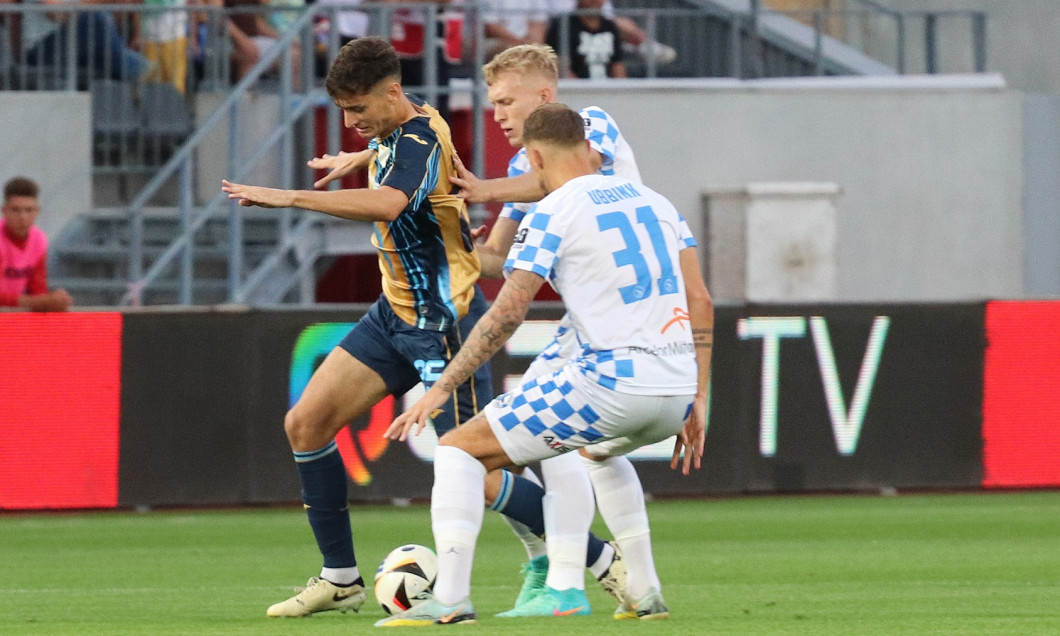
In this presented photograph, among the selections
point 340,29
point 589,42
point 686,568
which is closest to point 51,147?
point 340,29

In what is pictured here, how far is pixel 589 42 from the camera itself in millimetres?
16562

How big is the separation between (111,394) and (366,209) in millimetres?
5907

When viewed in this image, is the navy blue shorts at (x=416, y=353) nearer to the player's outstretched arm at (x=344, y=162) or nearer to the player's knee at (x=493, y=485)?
the player's knee at (x=493, y=485)

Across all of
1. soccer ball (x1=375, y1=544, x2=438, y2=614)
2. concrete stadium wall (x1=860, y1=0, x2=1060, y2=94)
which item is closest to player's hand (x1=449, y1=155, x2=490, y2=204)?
soccer ball (x1=375, y1=544, x2=438, y2=614)

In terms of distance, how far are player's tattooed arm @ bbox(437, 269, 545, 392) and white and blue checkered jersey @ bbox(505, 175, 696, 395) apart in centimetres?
5

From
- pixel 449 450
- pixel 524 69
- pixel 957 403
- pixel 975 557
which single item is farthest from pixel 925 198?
pixel 449 450

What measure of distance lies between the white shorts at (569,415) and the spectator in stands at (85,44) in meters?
9.94

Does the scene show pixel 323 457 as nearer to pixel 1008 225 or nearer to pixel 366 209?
pixel 366 209

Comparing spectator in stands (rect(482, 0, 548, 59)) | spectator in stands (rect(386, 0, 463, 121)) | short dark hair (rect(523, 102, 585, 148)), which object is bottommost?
short dark hair (rect(523, 102, 585, 148))

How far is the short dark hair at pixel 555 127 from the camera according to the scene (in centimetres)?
589

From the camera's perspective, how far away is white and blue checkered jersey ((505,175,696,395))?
18.7ft

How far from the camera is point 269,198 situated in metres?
5.82

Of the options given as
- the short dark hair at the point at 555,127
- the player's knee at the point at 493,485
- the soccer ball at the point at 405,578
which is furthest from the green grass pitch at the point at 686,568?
the short dark hair at the point at 555,127

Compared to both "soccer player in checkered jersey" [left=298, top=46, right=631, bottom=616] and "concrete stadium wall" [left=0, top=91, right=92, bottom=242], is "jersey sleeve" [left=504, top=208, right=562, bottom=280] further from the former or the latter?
"concrete stadium wall" [left=0, top=91, right=92, bottom=242]
